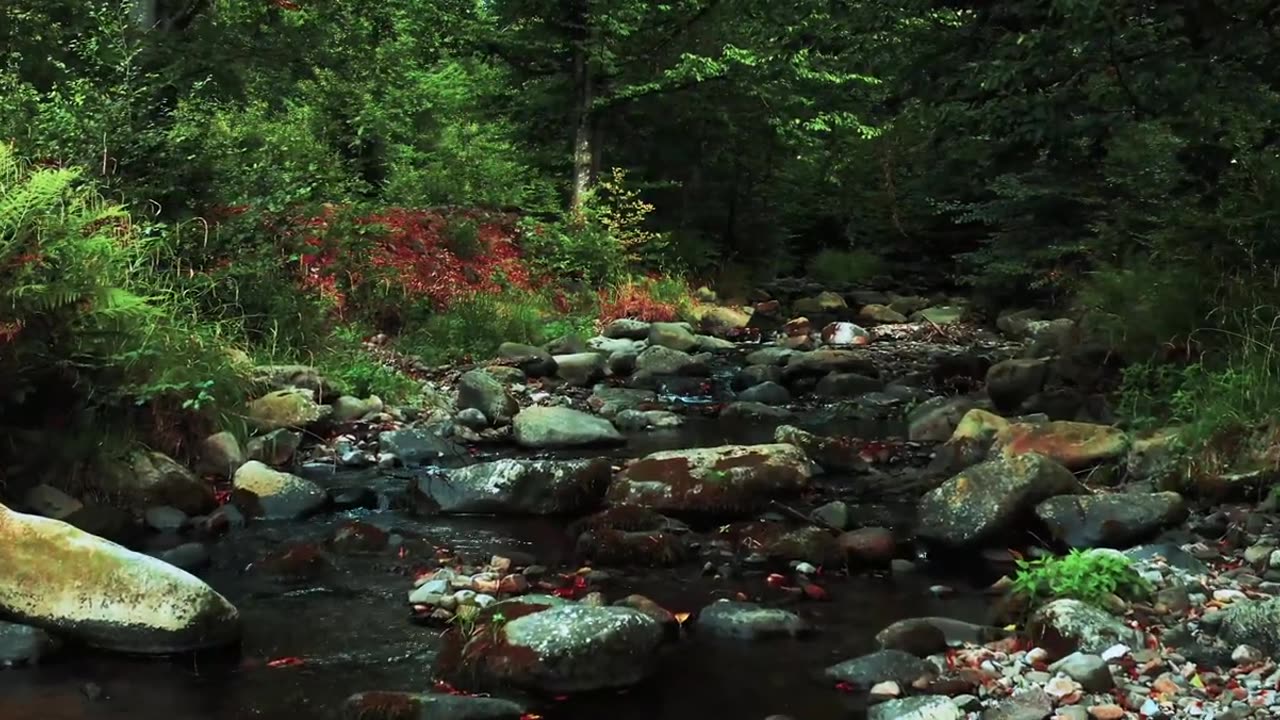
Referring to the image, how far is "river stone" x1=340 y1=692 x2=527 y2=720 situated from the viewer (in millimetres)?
4008

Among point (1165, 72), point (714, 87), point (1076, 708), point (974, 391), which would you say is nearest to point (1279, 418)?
point (1165, 72)

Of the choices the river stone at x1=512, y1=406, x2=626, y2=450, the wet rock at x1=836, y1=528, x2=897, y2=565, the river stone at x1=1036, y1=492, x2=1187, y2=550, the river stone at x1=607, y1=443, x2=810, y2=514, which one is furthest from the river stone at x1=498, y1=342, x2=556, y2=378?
the river stone at x1=1036, y1=492, x2=1187, y2=550

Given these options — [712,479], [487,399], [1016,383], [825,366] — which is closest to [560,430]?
[487,399]

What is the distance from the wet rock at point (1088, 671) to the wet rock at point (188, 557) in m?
4.25

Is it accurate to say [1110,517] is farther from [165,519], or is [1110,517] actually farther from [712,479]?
[165,519]

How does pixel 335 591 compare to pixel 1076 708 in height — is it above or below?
below

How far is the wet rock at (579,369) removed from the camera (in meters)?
12.1

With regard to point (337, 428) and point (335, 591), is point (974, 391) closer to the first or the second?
point (337, 428)

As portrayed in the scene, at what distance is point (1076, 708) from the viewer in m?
3.93

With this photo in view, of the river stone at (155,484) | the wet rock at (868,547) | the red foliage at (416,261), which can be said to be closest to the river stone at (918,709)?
the wet rock at (868,547)

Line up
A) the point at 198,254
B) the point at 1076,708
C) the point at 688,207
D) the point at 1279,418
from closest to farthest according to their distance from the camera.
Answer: the point at 1076,708, the point at 1279,418, the point at 198,254, the point at 688,207

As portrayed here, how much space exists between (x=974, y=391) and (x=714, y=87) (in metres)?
7.84

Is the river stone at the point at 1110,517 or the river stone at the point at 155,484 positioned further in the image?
the river stone at the point at 155,484

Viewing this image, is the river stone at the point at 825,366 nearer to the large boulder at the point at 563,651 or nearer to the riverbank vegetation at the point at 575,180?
the riverbank vegetation at the point at 575,180
